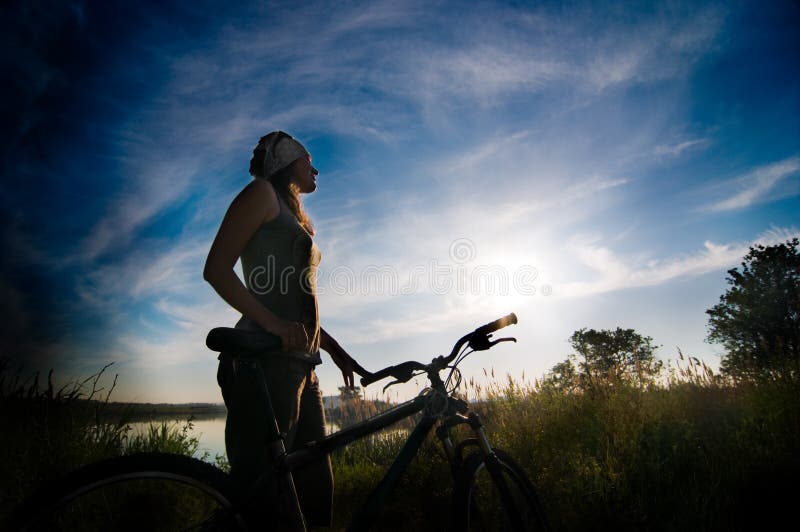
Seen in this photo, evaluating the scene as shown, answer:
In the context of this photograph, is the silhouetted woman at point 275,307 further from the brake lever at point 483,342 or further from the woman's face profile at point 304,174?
the brake lever at point 483,342

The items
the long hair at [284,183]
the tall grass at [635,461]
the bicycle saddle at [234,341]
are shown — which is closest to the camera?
the bicycle saddle at [234,341]

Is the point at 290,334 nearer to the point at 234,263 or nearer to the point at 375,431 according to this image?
the point at 234,263

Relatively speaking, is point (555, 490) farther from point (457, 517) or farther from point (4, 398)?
point (4, 398)

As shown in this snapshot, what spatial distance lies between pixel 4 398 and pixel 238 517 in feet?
16.7

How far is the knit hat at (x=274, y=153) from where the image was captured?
238 centimetres

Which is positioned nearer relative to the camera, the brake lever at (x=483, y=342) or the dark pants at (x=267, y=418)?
the dark pants at (x=267, y=418)

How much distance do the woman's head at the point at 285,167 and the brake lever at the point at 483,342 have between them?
123 cm

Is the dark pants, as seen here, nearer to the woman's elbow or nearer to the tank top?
the tank top

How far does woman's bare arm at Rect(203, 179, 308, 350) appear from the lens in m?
1.79

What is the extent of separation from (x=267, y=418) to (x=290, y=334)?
371 millimetres

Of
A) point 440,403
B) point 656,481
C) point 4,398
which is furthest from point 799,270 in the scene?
point 4,398

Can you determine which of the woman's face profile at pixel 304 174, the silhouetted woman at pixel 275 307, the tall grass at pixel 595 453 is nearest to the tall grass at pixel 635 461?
the tall grass at pixel 595 453

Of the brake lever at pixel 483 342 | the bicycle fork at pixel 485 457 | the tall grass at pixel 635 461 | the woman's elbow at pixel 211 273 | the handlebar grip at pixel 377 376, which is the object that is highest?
the woman's elbow at pixel 211 273

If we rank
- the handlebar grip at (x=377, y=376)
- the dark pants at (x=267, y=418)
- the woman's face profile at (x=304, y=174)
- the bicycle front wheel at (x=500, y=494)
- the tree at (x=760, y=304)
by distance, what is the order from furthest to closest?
the tree at (x=760, y=304), the woman's face profile at (x=304, y=174), the handlebar grip at (x=377, y=376), the bicycle front wheel at (x=500, y=494), the dark pants at (x=267, y=418)
